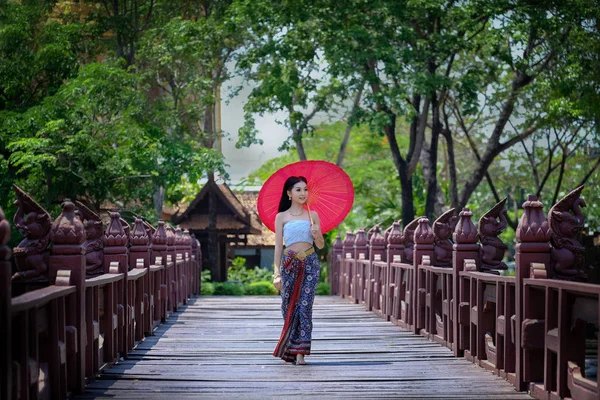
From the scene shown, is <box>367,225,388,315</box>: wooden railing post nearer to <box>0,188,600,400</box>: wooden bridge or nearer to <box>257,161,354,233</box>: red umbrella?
<box>0,188,600,400</box>: wooden bridge

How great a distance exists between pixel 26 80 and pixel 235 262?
58.2 ft

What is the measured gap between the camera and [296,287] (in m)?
9.41

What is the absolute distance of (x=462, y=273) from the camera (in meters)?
9.50

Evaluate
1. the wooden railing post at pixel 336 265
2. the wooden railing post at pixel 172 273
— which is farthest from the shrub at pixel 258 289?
the wooden railing post at pixel 172 273

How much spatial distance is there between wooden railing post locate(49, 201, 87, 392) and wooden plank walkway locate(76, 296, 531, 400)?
0.24 meters

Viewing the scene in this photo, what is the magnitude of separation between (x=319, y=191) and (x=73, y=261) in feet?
11.0

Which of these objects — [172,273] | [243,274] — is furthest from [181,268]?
[243,274]

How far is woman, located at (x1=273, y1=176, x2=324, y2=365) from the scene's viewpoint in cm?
929

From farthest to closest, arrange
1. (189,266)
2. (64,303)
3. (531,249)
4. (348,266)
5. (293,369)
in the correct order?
(189,266) → (348,266) → (293,369) → (531,249) → (64,303)

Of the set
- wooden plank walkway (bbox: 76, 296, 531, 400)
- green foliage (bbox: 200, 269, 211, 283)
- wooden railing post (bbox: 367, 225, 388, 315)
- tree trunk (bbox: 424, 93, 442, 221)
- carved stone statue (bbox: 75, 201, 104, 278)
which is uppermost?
tree trunk (bbox: 424, 93, 442, 221)

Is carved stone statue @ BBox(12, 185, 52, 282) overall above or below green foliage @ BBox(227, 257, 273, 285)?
above

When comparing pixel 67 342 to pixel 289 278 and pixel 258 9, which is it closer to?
pixel 289 278

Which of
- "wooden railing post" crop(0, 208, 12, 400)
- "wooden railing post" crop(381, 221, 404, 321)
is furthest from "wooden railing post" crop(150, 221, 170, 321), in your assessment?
"wooden railing post" crop(0, 208, 12, 400)

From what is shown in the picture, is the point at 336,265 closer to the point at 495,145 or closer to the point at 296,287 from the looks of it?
the point at 495,145
